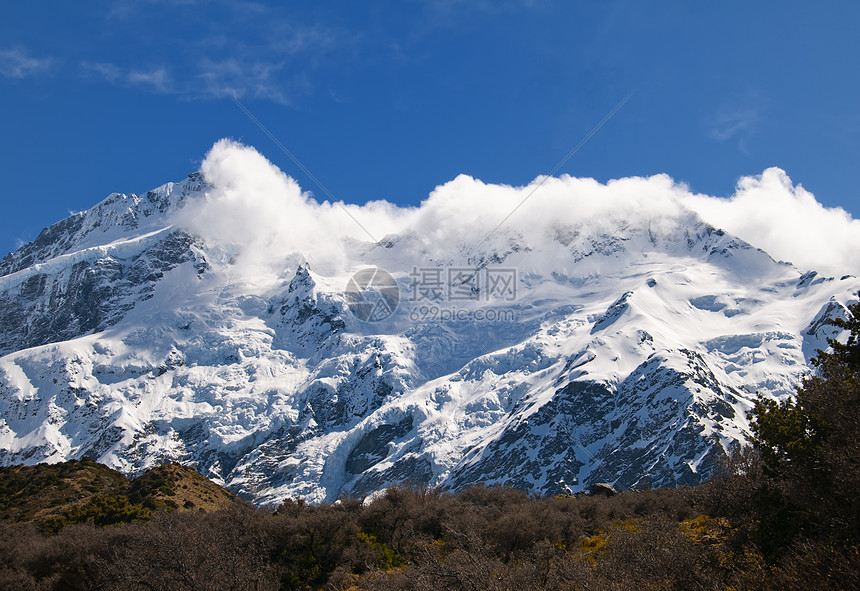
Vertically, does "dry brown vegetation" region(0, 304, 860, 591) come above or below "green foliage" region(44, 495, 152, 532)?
below

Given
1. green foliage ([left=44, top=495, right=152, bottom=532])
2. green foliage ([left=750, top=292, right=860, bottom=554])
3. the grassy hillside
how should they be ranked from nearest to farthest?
green foliage ([left=750, top=292, right=860, bottom=554]) < green foliage ([left=44, top=495, right=152, bottom=532]) < the grassy hillside

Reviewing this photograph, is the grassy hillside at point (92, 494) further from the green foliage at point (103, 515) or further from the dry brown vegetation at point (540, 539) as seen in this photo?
the dry brown vegetation at point (540, 539)

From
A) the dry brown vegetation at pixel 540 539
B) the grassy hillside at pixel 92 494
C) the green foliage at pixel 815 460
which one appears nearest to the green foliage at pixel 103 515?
the grassy hillside at pixel 92 494

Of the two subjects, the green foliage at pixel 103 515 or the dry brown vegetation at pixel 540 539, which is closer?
the dry brown vegetation at pixel 540 539

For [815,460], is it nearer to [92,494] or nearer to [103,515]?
[103,515]

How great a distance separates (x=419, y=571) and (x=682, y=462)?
620 feet

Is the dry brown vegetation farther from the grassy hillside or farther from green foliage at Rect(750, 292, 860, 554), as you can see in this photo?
the grassy hillside

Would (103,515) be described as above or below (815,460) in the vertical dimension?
above

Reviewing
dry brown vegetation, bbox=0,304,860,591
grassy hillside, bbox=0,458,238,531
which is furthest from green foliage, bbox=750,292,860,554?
grassy hillside, bbox=0,458,238,531

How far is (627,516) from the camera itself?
52250 millimetres

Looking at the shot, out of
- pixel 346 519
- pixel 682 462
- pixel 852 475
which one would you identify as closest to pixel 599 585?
pixel 852 475

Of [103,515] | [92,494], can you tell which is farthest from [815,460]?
[92,494]

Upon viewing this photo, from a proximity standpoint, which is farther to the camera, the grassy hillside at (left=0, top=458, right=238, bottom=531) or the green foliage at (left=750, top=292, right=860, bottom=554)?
the grassy hillside at (left=0, top=458, right=238, bottom=531)

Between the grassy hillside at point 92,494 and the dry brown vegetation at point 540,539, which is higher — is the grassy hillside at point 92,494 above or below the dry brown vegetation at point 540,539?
above
